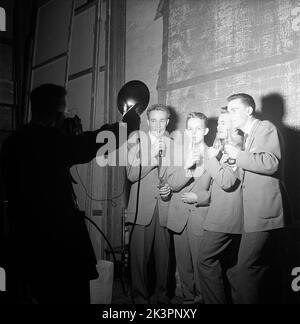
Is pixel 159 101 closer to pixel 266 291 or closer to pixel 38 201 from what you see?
pixel 38 201

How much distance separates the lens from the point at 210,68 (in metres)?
2.53

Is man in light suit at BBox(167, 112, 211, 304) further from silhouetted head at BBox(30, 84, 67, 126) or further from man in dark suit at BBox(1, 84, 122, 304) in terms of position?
silhouetted head at BBox(30, 84, 67, 126)

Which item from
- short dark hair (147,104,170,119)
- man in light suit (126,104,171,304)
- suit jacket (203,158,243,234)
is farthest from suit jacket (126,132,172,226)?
suit jacket (203,158,243,234)

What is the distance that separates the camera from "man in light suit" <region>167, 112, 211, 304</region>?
238cm

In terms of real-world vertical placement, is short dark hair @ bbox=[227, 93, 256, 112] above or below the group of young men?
above

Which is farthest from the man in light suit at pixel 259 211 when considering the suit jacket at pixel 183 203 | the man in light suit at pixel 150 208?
the man in light suit at pixel 150 208

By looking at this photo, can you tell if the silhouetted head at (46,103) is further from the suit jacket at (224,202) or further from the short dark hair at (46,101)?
the suit jacket at (224,202)

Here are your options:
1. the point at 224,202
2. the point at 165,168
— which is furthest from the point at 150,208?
the point at 224,202

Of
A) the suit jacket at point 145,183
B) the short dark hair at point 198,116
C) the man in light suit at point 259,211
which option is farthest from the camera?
the suit jacket at point 145,183

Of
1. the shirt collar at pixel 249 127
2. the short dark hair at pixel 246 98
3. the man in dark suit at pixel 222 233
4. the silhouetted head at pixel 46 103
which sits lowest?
the man in dark suit at pixel 222 233

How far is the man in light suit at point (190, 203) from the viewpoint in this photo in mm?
2379

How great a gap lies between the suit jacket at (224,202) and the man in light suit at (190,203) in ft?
0.20

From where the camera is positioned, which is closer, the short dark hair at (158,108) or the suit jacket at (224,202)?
the suit jacket at (224,202)
